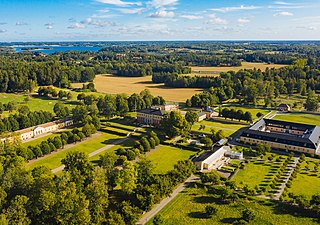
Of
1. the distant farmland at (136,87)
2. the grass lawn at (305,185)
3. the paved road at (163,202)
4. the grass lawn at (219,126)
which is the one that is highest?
the distant farmland at (136,87)

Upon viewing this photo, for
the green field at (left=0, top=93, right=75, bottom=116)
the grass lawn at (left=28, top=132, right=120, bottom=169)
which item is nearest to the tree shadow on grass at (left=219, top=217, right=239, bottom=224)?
the grass lawn at (left=28, top=132, right=120, bottom=169)

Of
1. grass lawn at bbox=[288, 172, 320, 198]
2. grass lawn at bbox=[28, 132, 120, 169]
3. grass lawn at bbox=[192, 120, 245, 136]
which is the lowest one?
grass lawn at bbox=[288, 172, 320, 198]

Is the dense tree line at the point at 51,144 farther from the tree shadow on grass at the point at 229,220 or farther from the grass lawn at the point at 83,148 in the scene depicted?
the tree shadow on grass at the point at 229,220

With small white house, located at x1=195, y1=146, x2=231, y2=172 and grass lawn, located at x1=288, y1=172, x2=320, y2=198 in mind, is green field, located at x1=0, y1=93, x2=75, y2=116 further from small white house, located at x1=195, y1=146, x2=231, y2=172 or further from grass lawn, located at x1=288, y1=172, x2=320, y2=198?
grass lawn, located at x1=288, y1=172, x2=320, y2=198

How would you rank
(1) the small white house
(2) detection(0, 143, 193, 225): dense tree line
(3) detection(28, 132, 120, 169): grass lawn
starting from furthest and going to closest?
(3) detection(28, 132, 120, 169): grass lawn < (1) the small white house < (2) detection(0, 143, 193, 225): dense tree line

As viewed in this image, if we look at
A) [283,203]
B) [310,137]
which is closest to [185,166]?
[283,203]

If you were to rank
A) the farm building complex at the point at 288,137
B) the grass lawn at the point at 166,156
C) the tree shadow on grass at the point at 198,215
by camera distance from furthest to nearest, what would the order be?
the farm building complex at the point at 288,137 → the grass lawn at the point at 166,156 → the tree shadow on grass at the point at 198,215

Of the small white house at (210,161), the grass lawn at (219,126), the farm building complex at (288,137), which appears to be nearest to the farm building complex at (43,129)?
A: the grass lawn at (219,126)
